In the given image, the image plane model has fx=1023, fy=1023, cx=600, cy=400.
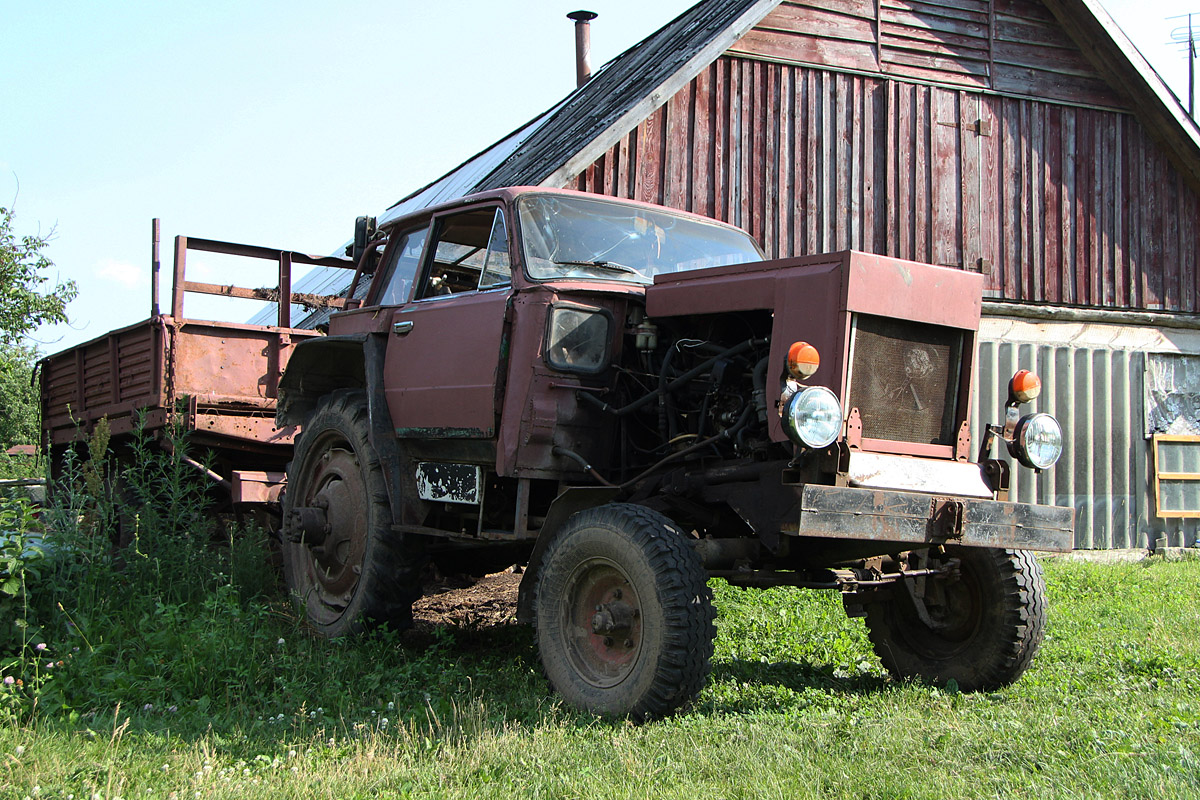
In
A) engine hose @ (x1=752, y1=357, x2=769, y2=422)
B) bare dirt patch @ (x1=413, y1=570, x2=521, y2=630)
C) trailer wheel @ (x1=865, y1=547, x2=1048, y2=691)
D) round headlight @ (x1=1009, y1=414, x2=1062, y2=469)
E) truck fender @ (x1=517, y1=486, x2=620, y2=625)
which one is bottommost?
bare dirt patch @ (x1=413, y1=570, x2=521, y2=630)

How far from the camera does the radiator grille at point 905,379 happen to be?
4.37m

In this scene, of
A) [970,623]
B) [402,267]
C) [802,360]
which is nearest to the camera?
[802,360]

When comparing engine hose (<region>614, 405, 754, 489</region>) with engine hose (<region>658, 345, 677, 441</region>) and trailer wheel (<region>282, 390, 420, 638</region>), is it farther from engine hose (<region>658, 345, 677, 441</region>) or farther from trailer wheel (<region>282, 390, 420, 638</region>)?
trailer wheel (<region>282, 390, 420, 638</region>)

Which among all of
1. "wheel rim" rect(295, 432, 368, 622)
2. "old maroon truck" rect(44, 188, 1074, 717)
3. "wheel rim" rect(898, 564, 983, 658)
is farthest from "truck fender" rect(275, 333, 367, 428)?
"wheel rim" rect(898, 564, 983, 658)

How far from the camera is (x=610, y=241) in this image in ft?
17.8

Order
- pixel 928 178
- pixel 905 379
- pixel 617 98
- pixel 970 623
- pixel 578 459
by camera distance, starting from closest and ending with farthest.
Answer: pixel 905 379, pixel 578 459, pixel 970 623, pixel 928 178, pixel 617 98

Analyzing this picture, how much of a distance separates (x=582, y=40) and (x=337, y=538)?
13953 mm

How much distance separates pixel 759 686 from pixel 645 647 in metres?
1.18

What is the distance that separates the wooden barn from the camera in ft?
35.7

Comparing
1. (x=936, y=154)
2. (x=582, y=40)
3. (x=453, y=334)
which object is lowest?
(x=453, y=334)

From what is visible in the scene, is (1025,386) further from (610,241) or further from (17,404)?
(17,404)

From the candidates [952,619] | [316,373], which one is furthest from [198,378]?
[952,619]

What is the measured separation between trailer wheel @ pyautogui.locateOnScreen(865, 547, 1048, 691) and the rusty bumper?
388 mm

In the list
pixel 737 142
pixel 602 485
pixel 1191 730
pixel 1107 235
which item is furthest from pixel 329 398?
pixel 1107 235
